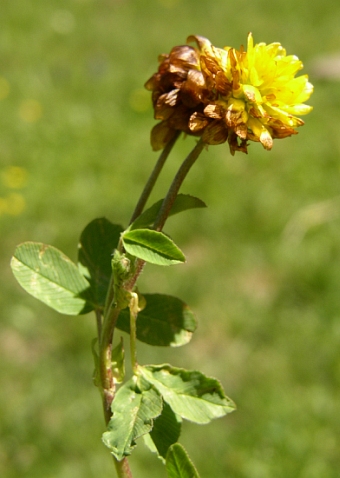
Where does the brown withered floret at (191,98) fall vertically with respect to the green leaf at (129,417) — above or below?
above

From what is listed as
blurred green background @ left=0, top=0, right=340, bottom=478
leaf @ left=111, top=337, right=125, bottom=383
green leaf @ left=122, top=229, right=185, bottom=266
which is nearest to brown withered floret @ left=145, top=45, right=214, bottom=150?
green leaf @ left=122, top=229, right=185, bottom=266

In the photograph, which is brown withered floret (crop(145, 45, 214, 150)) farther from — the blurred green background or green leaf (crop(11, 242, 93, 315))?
the blurred green background

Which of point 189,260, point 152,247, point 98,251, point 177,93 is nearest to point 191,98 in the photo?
point 177,93

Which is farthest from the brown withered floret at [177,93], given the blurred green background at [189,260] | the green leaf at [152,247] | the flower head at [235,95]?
the blurred green background at [189,260]

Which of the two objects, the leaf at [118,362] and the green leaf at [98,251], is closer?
the leaf at [118,362]

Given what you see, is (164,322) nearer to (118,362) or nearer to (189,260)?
(118,362)

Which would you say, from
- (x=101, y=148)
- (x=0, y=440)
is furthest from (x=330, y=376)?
(x=101, y=148)

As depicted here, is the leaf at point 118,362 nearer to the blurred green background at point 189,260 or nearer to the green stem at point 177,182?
the green stem at point 177,182

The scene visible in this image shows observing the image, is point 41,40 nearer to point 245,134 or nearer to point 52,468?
point 52,468
